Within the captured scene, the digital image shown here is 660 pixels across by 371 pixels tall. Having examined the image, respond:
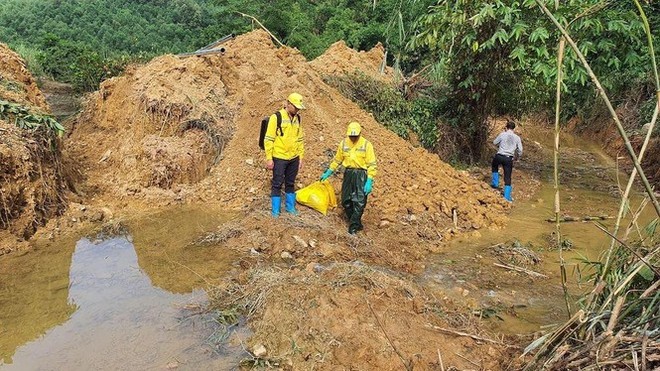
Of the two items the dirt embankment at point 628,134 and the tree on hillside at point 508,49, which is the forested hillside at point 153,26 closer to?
the tree on hillside at point 508,49

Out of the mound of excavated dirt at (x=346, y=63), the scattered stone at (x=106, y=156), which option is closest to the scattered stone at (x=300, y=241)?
the scattered stone at (x=106, y=156)

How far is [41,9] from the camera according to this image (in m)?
42.0

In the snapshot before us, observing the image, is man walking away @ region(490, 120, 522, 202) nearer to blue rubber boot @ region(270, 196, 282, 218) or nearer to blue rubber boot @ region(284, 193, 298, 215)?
blue rubber boot @ region(284, 193, 298, 215)

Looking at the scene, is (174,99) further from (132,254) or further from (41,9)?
(41,9)

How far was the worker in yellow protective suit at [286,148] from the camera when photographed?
6.07 m

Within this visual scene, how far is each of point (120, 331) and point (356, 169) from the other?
325cm

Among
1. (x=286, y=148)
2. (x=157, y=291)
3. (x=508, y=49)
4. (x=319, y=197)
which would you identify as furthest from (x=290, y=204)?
(x=508, y=49)

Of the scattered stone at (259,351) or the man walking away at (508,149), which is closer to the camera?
the scattered stone at (259,351)

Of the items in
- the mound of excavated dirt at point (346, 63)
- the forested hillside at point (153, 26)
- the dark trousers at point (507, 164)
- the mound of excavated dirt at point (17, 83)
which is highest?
the forested hillside at point (153, 26)

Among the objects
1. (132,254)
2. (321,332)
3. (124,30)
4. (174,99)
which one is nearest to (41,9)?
(124,30)

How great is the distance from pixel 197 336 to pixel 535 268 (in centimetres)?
401

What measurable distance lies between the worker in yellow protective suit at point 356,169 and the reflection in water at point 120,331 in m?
2.29

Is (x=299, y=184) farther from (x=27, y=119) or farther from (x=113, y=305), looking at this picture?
(x=27, y=119)

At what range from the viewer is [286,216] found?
639cm
